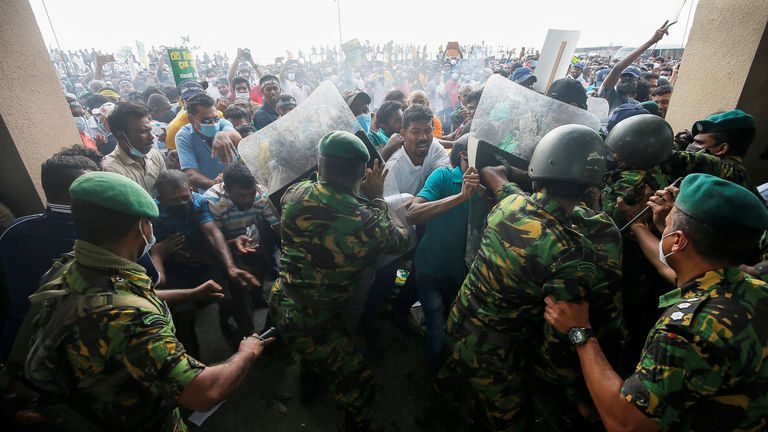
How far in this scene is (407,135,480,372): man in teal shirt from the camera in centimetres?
306

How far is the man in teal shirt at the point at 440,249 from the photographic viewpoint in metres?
3.06

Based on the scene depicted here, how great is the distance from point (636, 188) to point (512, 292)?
1376 mm

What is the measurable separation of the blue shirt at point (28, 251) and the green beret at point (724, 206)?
3.40 metres

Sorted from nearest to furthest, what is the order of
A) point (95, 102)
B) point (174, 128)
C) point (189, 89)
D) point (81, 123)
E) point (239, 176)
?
point (239, 176) < point (174, 128) < point (189, 89) < point (81, 123) < point (95, 102)

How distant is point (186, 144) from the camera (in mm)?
4523

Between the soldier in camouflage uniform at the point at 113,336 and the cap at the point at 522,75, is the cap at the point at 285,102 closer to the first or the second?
the cap at the point at 522,75

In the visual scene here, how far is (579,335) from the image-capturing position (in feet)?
5.67

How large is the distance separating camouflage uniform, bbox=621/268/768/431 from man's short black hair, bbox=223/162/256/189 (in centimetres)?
314

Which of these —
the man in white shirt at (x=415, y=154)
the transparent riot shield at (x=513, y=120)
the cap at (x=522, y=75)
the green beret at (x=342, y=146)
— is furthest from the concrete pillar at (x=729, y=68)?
the green beret at (x=342, y=146)

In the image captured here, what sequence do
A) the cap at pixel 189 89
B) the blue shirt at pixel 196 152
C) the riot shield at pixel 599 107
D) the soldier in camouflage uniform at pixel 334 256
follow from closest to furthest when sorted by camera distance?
the soldier in camouflage uniform at pixel 334 256 < the riot shield at pixel 599 107 < the blue shirt at pixel 196 152 < the cap at pixel 189 89

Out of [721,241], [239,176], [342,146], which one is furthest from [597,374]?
[239,176]

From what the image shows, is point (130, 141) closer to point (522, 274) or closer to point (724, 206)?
point (522, 274)

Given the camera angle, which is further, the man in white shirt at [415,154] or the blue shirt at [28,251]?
the man in white shirt at [415,154]

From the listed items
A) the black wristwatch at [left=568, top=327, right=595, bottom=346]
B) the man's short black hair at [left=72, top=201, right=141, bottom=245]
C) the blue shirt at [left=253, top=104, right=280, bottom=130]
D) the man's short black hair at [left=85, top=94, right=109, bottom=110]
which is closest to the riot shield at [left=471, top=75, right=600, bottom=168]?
the black wristwatch at [left=568, top=327, right=595, bottom=346]
